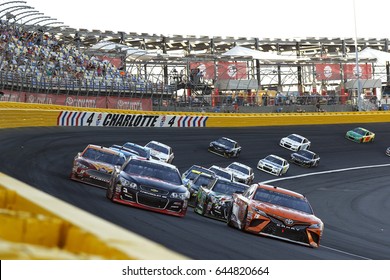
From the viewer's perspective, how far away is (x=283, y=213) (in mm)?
15133

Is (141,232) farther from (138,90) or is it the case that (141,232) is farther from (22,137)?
(138,90)

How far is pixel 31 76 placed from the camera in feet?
135

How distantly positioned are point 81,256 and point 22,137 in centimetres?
2713

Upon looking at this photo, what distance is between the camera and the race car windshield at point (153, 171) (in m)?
17.0

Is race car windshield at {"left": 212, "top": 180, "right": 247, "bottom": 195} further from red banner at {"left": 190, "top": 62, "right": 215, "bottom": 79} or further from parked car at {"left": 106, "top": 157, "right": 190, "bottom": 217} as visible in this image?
red banner at {"left": 190, "top": 62, "right": 215, "bottom": 79}

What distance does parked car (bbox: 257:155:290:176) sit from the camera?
36.1m

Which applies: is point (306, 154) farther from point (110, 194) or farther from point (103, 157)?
point (110, 194)

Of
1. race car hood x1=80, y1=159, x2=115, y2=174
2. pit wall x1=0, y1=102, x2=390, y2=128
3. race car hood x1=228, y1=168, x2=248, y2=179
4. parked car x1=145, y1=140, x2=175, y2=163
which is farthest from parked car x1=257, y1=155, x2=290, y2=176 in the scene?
race car hood x1=80, y1=159, x2=115, y2=174

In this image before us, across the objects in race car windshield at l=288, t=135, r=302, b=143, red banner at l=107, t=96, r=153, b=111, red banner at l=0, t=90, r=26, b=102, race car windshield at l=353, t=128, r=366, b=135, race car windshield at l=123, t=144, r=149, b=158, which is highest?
red banner at l=0, t=90, r=26, b=102

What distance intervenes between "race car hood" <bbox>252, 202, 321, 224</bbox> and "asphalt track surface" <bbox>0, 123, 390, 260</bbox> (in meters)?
0.56

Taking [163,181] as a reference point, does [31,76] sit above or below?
above

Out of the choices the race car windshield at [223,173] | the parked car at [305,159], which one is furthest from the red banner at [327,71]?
the race car windshield at [223,173]

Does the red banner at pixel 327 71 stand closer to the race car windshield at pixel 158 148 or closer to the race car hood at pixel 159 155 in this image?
the race car windshield at pixel 158 148

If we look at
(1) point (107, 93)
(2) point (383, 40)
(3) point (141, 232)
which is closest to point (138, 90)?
(1) point (107, 93)
